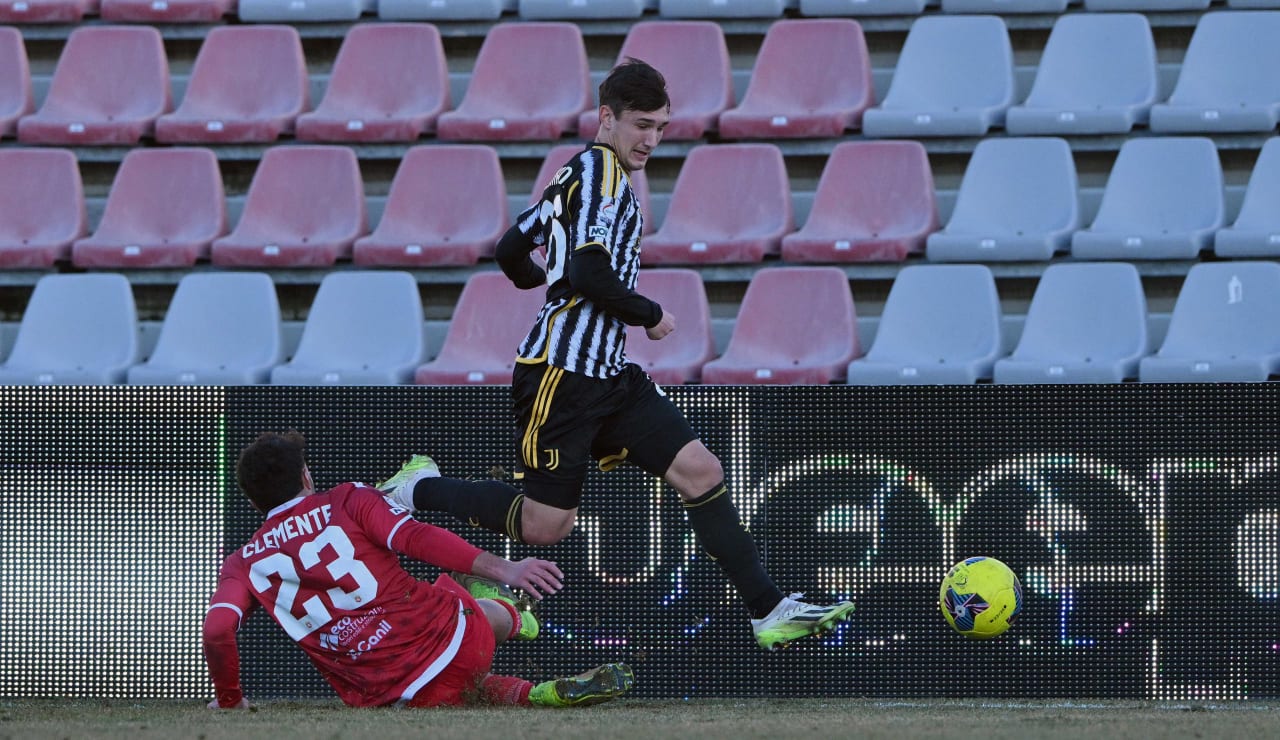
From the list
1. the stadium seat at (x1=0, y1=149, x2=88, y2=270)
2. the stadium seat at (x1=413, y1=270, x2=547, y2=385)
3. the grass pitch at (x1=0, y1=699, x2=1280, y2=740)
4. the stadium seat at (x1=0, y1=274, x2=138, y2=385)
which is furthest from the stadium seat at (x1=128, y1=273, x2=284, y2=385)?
the grass pitch at (x1=0, y1=699, x2=1280, y2=740)

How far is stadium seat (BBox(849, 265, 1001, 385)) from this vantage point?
26.2 feet

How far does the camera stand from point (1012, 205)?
8.59m

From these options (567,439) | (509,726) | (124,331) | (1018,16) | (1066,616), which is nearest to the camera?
(509,726)

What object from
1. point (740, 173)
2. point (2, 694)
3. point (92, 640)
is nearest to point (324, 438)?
point (92, 640)

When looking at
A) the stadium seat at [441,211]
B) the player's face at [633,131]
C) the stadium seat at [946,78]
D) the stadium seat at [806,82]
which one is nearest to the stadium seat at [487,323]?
the stadium seat at [441,211]

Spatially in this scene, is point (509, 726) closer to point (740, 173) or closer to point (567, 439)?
point (567, 439)

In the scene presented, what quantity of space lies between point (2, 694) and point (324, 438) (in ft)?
4.88

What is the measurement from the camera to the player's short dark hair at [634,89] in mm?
4922

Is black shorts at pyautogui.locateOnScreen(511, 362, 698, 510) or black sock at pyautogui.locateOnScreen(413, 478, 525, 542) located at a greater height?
black shorts at pyautogui.locateOnScreen(511, 362, 698, 510)

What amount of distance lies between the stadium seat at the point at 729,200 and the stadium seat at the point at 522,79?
863mm

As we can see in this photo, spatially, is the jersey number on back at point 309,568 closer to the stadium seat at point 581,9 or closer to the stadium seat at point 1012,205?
the stadium seat at point 1012,205

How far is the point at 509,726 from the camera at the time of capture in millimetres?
4105

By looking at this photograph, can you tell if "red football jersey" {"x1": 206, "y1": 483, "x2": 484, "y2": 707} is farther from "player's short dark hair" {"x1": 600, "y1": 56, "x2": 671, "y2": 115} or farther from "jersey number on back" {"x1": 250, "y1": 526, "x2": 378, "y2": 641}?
"player's short dark hair" {"x1": 600, "y1": 56, "x2": 671, "y2": 115}

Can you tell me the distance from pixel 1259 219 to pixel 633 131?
4487mm
